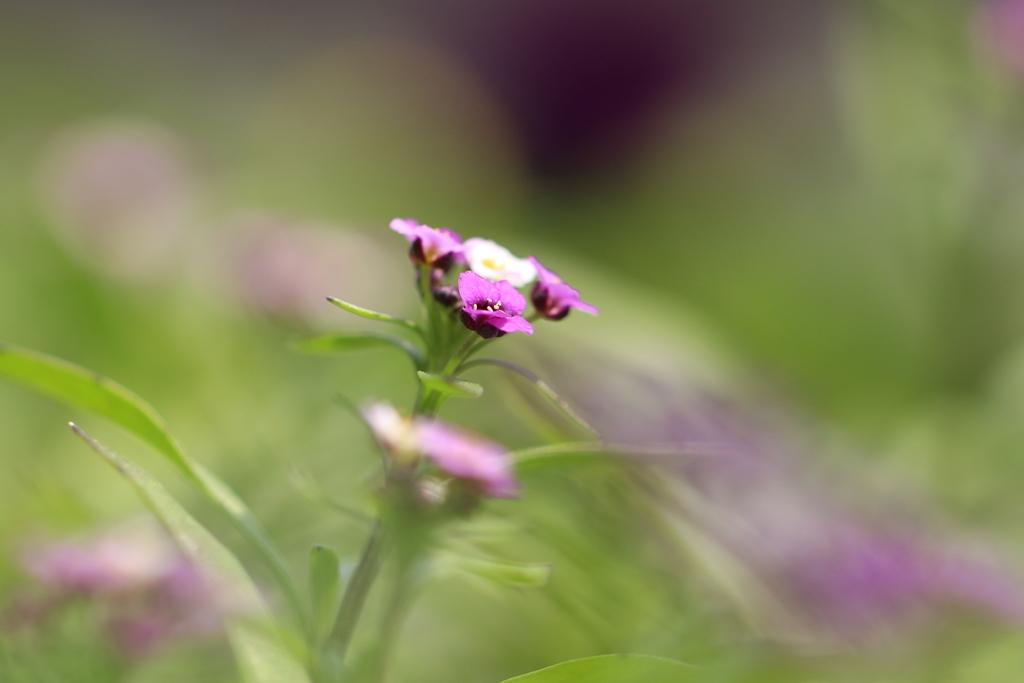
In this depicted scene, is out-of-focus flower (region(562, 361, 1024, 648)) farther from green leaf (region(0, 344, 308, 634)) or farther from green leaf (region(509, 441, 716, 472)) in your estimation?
green leaf (region(0, 344, 308, 634))

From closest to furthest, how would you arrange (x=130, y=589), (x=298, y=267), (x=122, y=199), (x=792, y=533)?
1. (x=130, y=589)
2. (x=792, y=533)
3. (x=298, y=267)
4. (x=122, y=199)

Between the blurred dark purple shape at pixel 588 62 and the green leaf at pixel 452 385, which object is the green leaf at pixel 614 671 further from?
the blurred dark purple shape at pixel 588 62

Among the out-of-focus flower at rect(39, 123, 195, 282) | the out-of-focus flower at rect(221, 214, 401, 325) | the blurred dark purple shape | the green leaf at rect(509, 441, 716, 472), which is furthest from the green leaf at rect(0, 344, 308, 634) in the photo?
A: the blurred dark purple shape

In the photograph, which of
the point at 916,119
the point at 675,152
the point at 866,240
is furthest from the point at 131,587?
the point at 675,152

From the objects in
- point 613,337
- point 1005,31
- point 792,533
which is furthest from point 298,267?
point 1005,31

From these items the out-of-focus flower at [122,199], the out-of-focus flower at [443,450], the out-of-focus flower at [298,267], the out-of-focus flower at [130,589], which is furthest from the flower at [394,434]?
the out-of-focus flower at [122,199]

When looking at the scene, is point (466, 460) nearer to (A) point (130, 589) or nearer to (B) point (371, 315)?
(B) point (371, 315)
